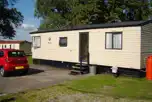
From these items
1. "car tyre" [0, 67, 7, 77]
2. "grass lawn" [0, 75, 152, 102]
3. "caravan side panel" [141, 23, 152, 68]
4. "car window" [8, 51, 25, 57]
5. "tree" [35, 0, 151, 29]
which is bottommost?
"grass lawn" [0, 75, 152, 102]

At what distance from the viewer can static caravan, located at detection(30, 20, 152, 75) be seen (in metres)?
14.4

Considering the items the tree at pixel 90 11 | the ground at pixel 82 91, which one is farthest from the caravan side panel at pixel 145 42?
the tree at pixel 90 11

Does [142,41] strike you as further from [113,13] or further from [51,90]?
[113,13]

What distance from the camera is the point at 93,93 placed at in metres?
10.5

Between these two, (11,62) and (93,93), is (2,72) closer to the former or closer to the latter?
(11,62)

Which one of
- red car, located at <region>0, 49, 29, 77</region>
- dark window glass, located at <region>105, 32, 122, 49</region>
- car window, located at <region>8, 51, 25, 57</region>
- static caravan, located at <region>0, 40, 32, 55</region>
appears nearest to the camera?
dark window glass, located at <region>105, 32, 122, 49</region>

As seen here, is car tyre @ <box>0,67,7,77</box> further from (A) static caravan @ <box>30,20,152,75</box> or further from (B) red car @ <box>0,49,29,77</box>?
(A) static caravan @ <box>30,20,152,75</box>

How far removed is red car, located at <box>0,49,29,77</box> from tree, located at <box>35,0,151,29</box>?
18.3m

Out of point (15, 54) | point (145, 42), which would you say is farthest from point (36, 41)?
point (145, 42)

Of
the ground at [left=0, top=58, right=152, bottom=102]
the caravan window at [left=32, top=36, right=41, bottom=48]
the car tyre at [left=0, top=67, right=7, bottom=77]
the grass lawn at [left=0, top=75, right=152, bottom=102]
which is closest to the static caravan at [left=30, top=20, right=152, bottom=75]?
the caravan window at [left=32, top=36, right=41, bottom=48]

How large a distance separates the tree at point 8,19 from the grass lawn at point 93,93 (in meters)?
33.4

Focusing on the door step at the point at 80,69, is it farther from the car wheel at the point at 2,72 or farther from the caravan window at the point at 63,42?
the car wheel at the point at 2,72

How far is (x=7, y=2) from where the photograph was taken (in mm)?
44562

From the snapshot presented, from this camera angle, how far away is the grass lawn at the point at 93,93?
31.3ft
